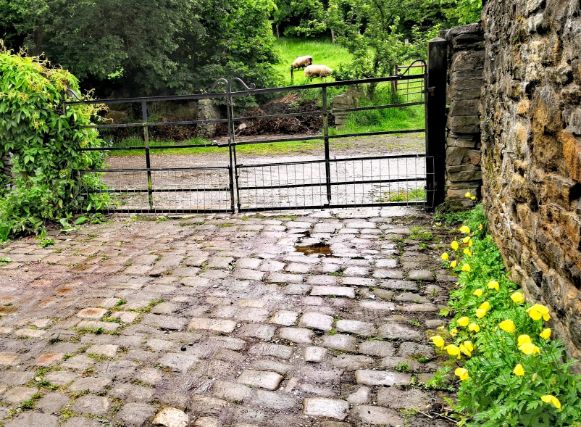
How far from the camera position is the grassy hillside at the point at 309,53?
20594 millimetres

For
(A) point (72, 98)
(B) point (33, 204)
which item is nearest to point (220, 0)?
(A) point (72, 98)

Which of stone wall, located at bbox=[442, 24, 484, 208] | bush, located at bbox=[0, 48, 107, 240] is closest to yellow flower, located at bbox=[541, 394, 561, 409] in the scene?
stone wall, located at bbox=[442, 24, 484, 208]

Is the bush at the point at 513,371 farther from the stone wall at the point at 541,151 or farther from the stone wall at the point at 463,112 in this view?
the stone wall at the point at 463,112

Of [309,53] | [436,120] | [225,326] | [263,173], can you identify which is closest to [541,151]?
[225,326]

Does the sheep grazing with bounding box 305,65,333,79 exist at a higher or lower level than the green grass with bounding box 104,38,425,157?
higher

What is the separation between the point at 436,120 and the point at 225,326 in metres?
3.71

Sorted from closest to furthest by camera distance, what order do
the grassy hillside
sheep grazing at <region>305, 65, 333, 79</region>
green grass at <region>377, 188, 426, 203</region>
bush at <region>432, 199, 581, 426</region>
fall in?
bush at <region>432, 199, 581, 426</region> → green grass at <region>377, 188, 426, 203</region> → sheep grazing at <region>305, 65, 333, 79</region> → the grassy hillside

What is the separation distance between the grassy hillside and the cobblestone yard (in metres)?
14.3

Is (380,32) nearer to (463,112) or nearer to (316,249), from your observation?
(463,112)

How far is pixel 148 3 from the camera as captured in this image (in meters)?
13.8

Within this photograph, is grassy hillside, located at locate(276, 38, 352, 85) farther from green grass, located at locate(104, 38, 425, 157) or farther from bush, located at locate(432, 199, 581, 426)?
bush, located at locate(432, 199, 581, 426)

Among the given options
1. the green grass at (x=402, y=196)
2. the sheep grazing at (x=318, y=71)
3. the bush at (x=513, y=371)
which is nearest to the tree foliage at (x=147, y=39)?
the sheep grazing at (x=318, y=71)

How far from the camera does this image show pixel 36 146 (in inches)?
268

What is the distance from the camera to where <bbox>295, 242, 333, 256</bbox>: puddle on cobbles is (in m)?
5.44
